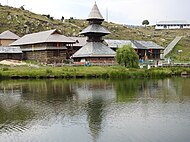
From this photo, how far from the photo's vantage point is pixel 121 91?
45.6 m

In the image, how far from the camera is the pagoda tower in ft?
235

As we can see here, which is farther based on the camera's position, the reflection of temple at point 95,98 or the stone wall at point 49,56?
the stone wall at point 49,56

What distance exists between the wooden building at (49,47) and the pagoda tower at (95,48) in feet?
13.1

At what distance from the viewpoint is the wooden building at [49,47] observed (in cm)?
7394

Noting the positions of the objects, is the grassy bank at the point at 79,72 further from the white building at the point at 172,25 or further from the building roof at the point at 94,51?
the white building at the point at 172,25

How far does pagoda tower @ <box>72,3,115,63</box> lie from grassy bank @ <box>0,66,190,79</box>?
22.9ft

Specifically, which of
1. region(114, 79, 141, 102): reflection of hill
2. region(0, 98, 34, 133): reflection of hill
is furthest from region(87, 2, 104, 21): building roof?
region(0, 98, 34, 133): reflection of hill

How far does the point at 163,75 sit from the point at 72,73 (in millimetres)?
19086

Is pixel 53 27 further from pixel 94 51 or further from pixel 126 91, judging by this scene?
pixel 126 91

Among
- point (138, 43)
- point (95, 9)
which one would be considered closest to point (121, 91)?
point (95, 9)

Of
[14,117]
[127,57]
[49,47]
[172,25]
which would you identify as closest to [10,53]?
[49,47]

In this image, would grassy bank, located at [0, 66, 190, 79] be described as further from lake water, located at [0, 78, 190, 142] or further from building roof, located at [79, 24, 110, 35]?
building roof, located at [79, 24, 110, 35]

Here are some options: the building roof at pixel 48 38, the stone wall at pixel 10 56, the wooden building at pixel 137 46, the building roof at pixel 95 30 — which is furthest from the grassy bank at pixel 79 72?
the wooden building at pixel 137 46

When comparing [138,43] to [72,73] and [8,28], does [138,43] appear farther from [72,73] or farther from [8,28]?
[8,28]
